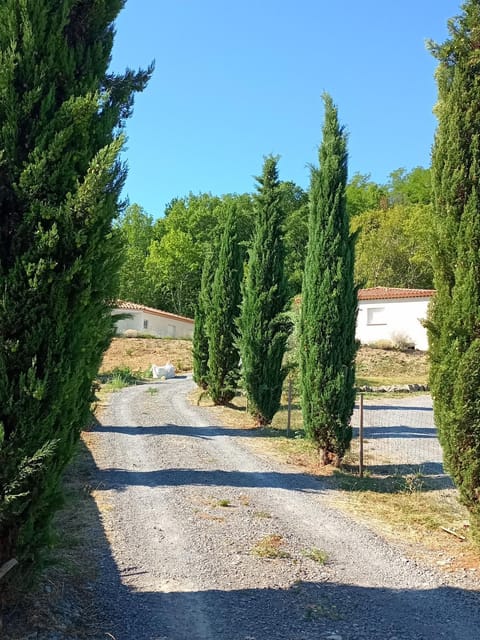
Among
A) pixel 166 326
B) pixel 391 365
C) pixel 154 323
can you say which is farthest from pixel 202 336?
pixel 166 326

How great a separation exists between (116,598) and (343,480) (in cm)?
465

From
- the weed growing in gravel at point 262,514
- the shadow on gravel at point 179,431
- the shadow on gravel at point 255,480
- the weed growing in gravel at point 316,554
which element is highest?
the weed growing in gravel at point 316,554

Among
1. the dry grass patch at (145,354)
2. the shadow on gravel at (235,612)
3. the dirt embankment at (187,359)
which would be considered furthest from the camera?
the dry grass patch at (145,354)

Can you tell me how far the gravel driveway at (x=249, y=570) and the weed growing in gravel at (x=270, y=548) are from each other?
5 cm

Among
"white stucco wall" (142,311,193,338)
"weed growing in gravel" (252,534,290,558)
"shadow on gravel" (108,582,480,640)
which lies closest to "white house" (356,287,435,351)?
"white stucco wall" (142,311,193,338)

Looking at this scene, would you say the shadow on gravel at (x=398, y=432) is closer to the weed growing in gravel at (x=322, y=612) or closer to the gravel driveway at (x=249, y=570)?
the gravel driveway at (x=249, y=570)

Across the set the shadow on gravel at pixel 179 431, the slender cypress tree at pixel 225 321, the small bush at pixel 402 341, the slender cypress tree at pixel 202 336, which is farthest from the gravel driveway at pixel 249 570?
the small bush at pixel 402 341

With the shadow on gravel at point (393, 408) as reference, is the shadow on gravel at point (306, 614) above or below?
Result: above

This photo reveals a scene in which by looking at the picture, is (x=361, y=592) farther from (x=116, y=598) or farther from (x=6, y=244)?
(x=6, y=244)

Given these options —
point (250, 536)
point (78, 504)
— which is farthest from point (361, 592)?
point (78, 504)

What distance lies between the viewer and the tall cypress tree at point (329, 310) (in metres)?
8.27

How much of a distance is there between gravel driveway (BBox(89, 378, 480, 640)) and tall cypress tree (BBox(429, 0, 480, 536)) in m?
1.20

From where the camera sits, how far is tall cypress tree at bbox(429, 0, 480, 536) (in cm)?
482

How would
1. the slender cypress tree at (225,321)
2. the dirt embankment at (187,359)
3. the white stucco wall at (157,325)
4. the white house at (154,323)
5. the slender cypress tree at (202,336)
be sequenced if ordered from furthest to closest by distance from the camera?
the white stucco wall at (157,325)
the white house at (154,323)
the dirt embankment at (187,359)
the slender cypress tree at (202,336)
the slender cypress tree at (225,321)
